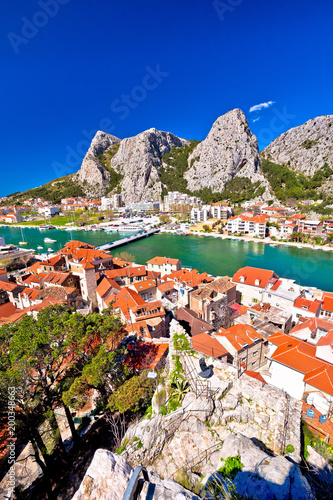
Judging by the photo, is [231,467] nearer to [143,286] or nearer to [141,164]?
[143,286]

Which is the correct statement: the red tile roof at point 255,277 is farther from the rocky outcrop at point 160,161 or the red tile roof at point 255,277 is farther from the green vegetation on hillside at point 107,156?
the green vegetation on hillside at point 107,156

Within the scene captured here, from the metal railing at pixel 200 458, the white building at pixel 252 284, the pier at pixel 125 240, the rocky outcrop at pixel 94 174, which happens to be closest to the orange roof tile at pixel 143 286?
the white building at pixel 252 284

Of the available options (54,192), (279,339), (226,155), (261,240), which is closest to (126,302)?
(279,339)

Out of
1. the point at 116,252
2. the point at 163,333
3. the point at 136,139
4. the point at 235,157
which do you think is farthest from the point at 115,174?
the point at 163,333

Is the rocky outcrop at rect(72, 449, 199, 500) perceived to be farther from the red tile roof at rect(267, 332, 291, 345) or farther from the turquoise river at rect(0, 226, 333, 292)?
the turquoise river at rect(0, 226, 333, 292)

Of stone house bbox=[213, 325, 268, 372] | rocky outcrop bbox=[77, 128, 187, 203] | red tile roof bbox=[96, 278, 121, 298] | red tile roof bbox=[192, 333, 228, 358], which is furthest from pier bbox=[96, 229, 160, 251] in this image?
rocky outcrop bbox=[77, 128, 187, 203]

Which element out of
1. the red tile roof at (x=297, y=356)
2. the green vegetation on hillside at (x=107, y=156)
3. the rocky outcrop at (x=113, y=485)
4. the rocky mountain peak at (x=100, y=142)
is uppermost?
the rocky mountain peak at (x=100, y=142)
